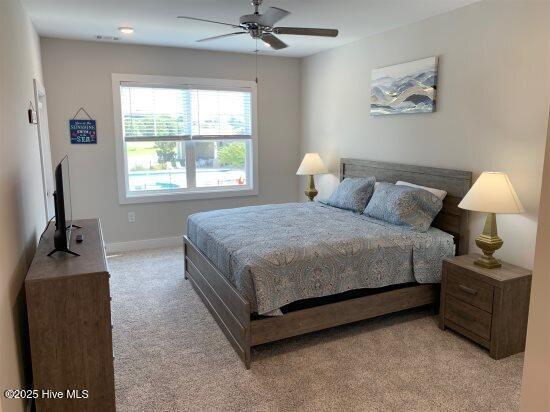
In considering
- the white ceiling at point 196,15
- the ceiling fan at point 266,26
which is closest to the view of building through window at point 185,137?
the white ceiling at point 196,15

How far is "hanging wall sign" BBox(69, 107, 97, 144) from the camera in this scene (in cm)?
479

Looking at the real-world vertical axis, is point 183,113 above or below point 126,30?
below

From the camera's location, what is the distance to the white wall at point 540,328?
3.47ft

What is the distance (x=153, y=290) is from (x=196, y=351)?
128cm

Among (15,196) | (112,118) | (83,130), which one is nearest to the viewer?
(15,196)

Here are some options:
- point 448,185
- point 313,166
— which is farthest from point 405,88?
point 313,166

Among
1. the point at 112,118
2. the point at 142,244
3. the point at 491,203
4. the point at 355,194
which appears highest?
the point at 112,118

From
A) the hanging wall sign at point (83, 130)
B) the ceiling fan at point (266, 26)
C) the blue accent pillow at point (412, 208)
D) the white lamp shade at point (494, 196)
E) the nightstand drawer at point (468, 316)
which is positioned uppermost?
the ceiling fan at point (266, 26)

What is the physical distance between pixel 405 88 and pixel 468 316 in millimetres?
2235

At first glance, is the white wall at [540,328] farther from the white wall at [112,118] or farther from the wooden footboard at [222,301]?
the white wall at [112,118]

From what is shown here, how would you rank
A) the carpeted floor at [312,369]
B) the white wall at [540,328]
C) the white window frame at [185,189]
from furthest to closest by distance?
the white window frame at [185,189] < the carpeted floor at [312,369] < the white wall at [540,328]

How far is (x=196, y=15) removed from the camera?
3.70 m

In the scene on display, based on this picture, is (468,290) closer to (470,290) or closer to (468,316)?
(470,290)

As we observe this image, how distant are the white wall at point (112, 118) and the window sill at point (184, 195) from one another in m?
0.07
